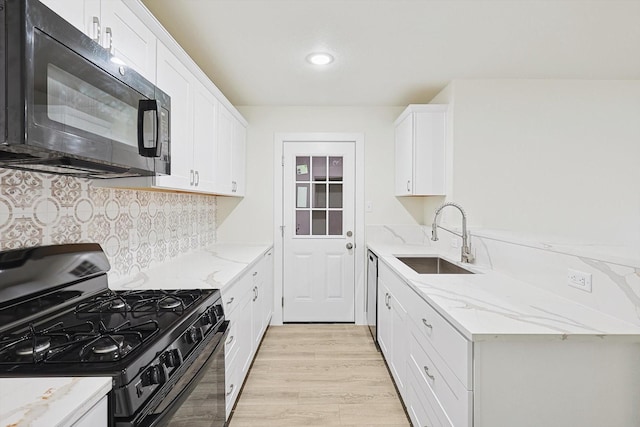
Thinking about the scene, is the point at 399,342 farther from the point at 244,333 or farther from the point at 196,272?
the point at 196,272

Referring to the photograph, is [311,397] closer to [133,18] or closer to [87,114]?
[87,114]

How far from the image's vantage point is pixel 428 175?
2955 mm

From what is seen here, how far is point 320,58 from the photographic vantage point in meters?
2.38

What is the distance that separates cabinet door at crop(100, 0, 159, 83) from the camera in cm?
125

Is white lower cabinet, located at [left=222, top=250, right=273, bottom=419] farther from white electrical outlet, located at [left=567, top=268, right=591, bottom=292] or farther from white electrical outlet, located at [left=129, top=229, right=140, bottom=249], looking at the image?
white electrical outlet, located at [left=567, top=268, right=591, bottom=292]

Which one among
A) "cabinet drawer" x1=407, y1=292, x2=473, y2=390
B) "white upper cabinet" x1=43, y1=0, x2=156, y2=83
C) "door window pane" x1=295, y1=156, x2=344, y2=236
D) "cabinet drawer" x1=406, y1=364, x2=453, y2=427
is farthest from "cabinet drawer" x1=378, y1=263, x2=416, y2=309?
"white upper cabinet" x1=43, y1=0, x2=156, y2=83

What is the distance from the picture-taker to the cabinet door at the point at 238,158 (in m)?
3.07

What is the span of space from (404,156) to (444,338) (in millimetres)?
A: 2159

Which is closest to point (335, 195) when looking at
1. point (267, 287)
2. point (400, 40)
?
point (267, 287)

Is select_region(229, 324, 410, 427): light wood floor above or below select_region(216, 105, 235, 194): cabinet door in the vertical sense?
below

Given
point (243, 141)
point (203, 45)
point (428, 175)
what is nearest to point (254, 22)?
point (203, 45)

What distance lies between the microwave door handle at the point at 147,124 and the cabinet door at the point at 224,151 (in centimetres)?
129

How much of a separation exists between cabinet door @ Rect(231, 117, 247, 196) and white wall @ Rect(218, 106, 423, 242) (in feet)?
0.50

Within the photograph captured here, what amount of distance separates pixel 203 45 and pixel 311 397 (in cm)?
245
